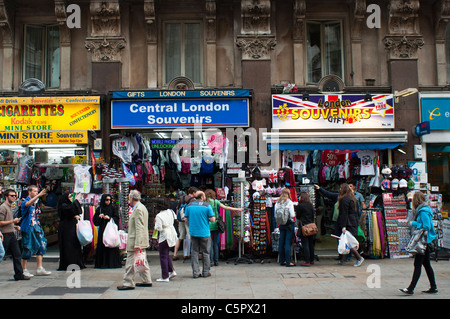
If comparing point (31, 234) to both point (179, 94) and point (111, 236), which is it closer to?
point (111, 236)

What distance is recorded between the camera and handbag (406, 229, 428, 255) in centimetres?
743

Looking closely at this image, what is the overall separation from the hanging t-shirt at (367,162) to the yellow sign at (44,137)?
7765 mm

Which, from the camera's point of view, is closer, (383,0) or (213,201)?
(213,201)

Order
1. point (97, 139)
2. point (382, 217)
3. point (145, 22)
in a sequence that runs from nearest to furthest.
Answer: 1. point (382, 217)
2. point (97, 139)
3. point (145, 22)

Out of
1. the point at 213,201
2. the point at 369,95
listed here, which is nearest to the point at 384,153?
the point at 369,95

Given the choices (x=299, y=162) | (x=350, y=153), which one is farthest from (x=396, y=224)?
(x=299, y=162)

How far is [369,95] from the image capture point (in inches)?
495

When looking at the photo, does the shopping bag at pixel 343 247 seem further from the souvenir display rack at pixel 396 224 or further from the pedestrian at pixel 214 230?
the pedestrian at pixel 214 230

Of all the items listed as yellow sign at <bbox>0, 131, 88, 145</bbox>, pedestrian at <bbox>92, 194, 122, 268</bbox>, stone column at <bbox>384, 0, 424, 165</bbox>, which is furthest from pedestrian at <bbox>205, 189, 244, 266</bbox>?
stone column at <bbox>384, 0, 424, 165</bbox>

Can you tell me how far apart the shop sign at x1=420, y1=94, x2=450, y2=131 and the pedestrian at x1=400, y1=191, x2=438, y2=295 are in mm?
5591

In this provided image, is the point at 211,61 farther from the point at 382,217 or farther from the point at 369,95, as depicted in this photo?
the point at 382,217

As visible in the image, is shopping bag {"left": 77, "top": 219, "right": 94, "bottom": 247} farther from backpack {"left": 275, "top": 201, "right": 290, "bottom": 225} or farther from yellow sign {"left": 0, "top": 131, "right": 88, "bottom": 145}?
backpack {"left": 275, "top": 201, "right": 290, "bottom": 225}

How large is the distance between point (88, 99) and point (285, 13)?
6383 mm

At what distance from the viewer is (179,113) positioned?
1255 cm
